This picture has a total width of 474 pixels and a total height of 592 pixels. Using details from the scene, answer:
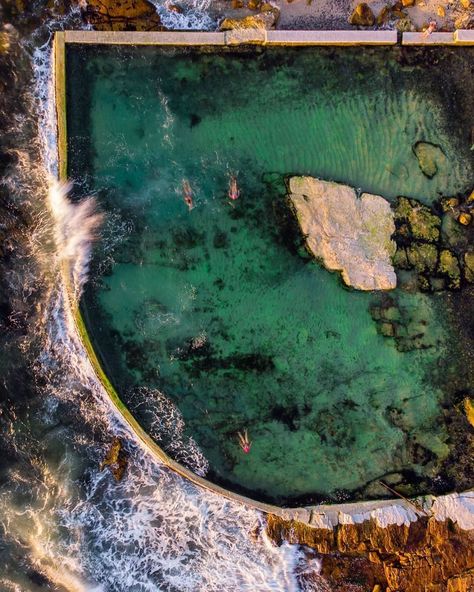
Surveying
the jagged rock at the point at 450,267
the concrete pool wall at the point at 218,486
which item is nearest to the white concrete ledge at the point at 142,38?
the concrete pool wall at the point at 218,486

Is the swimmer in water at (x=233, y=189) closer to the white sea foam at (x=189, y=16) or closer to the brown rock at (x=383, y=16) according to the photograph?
the white sea foam at (x=189, y=16)

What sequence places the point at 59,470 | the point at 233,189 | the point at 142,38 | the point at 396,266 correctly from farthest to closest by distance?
1. the point at 59,470
2. the point at 396,266
3. the point at 233,189
4. the point at 142,38

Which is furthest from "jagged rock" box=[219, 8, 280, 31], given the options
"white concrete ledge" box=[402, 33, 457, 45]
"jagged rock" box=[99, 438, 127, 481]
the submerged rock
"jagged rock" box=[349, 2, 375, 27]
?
"jagged rock" box=[99, 438, 127, 481]

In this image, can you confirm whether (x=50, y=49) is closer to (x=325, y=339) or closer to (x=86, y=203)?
(x=86, y=203)

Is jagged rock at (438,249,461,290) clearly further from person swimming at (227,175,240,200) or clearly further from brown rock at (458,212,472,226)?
person swimming at (227,175,240,200)

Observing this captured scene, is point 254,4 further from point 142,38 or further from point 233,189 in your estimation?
point 233,189

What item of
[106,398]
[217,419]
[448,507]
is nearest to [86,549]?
[106,398]

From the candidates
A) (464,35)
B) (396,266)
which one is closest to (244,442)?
(396,266)
